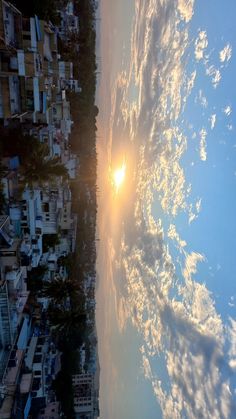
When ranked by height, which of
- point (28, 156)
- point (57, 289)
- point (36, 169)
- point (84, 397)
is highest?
point (28, 156)

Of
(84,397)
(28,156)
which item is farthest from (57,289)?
(84,397)

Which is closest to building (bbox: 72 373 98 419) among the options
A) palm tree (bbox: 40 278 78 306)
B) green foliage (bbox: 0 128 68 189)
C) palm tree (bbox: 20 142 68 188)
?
palm tree (bbox: 40 278 78 306)

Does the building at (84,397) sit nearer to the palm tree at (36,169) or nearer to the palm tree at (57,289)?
the palm tree at (57,289)

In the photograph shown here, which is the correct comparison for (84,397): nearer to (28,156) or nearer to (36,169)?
(36,169)

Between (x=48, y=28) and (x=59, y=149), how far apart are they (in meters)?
19.7

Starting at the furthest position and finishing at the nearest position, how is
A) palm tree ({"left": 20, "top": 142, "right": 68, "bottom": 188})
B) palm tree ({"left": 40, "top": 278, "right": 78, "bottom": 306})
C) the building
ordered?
the building → palm tree ({"left": 40, "top": 278, "right": 78, "bottom": 306}) → palm tree ({"left": 20, "top": 142, "right": 68, "bottom": 188})

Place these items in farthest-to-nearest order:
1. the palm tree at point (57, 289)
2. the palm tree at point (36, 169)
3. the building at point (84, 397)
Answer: the building at point (84, 397) → the palm tree at point (57, 289) → the palm tree at point (36, 169)

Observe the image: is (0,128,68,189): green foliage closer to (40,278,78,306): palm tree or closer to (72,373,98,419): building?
(40,278,78,306): palm tree

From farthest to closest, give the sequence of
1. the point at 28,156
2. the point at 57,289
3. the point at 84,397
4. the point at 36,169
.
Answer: the point at 84,397 → the point at 57,289 → the point at 28,156 → the point at 36,169

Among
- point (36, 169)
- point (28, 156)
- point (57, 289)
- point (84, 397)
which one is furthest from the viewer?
point (84, 397)

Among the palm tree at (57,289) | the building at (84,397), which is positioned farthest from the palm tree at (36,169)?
the building at (84,397)

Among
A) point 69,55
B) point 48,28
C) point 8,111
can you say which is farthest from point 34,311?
point 69,55

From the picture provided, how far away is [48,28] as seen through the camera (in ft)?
140

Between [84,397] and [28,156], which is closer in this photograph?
[28,156]
